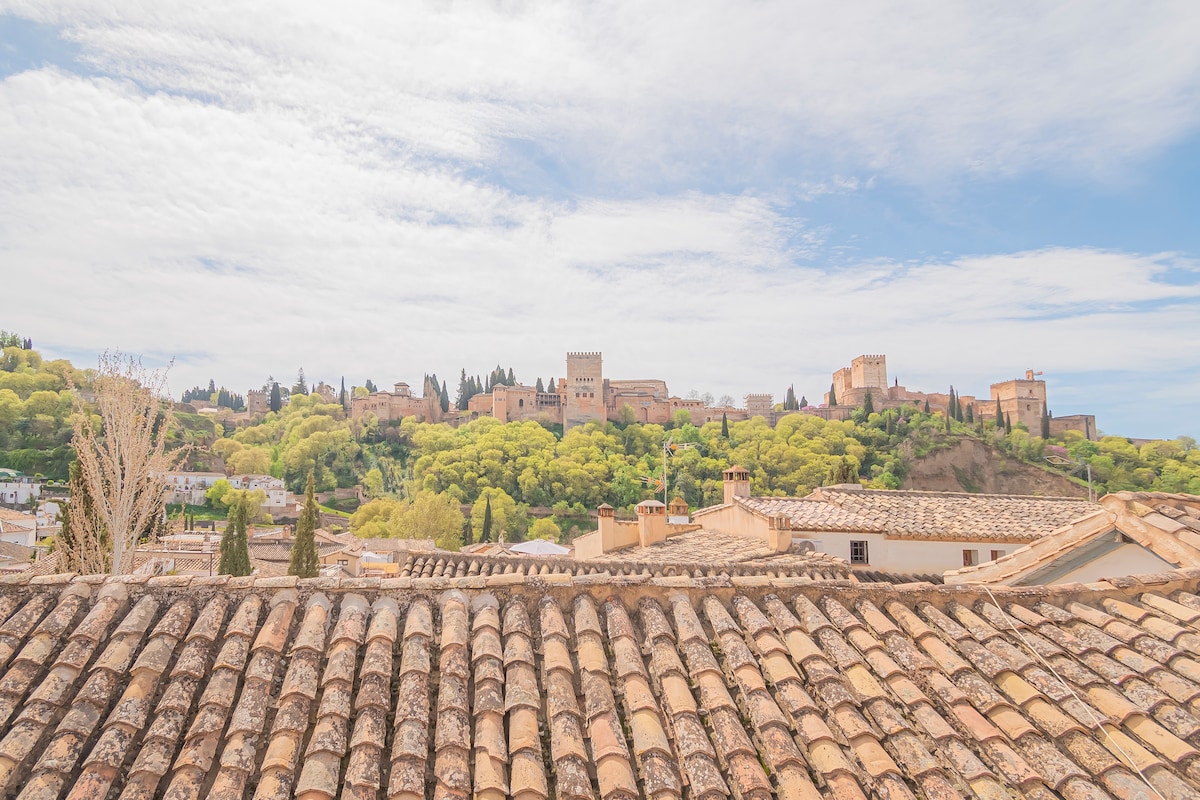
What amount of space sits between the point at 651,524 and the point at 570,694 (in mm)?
15817

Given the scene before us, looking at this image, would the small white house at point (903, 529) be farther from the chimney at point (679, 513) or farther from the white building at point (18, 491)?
the white building at point (18, 491)

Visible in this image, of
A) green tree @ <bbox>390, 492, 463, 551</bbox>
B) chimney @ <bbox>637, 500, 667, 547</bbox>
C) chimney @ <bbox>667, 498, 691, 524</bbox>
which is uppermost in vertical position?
chimney @ <bbox>637, 500, 667, 547</bbox>

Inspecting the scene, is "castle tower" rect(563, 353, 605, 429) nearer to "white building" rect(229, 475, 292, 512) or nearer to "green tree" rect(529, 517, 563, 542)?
"green tree" rect(529, 517, 563, 542)

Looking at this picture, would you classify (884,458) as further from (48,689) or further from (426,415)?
(48,689)

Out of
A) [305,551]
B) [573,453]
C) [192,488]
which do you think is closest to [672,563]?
[305,551]

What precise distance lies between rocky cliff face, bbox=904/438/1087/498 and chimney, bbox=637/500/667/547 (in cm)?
7333

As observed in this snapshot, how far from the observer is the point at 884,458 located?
294 feet

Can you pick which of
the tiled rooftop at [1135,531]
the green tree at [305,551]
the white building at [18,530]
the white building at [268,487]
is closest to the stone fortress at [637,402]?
the white building at [268,487]

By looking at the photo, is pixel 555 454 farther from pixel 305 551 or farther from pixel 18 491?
pixel 305 551

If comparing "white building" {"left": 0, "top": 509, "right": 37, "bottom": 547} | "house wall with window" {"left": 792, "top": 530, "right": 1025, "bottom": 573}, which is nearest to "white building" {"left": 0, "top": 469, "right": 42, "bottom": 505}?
"white building" {"left": 0, "top": 509, "right": 37, "bottom": 547}

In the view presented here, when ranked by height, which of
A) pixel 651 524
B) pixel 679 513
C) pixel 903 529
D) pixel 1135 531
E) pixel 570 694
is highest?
pixel 1135 531

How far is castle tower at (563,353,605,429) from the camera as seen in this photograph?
4289 inches

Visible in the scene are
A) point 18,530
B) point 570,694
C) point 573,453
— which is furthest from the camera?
point 573,453

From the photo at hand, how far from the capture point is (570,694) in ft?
10.9
